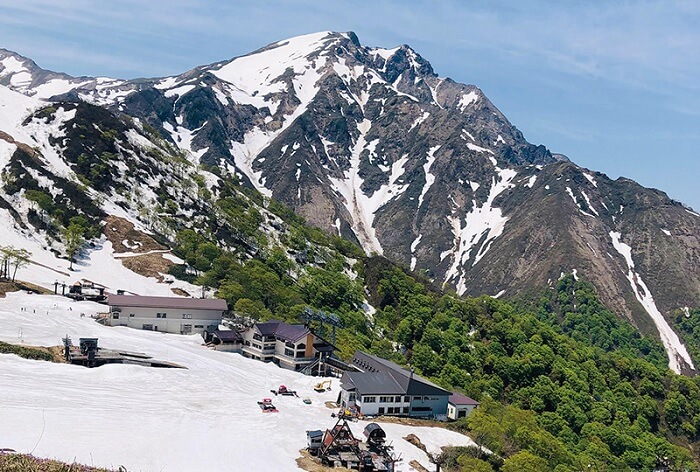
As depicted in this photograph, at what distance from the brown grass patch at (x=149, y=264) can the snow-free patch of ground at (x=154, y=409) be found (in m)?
28.6

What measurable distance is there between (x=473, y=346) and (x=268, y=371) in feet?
180

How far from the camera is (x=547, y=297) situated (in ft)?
652

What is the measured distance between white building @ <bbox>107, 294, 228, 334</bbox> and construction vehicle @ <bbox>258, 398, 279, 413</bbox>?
26218mm

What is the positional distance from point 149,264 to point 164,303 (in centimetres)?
2795

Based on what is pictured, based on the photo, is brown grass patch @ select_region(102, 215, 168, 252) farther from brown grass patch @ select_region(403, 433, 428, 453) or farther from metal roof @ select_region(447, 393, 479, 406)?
brown grass patch @ select_region(403, 433, 428, 453)

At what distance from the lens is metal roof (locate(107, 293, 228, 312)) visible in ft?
227

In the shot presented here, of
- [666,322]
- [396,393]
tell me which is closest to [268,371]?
[396,393]

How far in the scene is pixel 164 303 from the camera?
7144 cm

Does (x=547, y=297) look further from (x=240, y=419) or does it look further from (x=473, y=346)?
(x=240, y=419)

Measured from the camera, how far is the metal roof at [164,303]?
2729 inches

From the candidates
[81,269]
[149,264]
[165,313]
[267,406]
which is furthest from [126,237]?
[267,406]

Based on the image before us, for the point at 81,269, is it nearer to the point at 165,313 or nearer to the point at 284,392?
the point at 165,313

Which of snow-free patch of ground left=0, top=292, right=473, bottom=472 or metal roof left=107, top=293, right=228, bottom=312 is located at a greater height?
metal roof left=107, top=293, right=228, bottom=312

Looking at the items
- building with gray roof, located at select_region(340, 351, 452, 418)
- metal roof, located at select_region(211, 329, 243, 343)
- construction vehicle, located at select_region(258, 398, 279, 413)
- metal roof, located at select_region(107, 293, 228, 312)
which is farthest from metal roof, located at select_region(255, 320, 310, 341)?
construction vehicle, located at select_region(258, 398, 279, 413)
